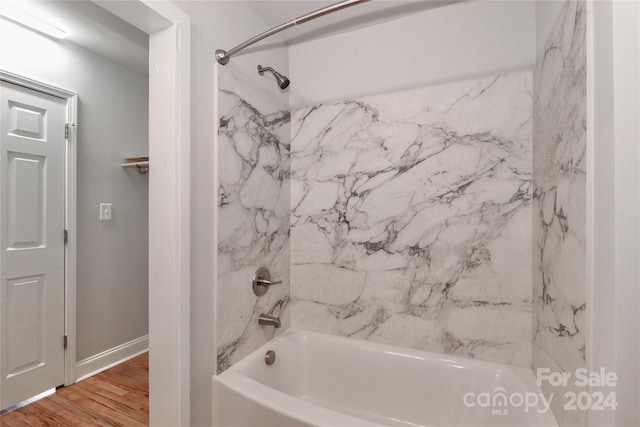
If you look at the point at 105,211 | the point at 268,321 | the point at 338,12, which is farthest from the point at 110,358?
the point at 338,12

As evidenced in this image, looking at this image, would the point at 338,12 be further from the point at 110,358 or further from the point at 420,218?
the point at 110,358

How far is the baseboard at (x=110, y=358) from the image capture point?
87.3 inches

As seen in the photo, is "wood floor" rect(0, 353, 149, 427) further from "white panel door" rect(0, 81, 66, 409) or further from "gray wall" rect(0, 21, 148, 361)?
"gray wall" rect(0, 21, 148, 361)

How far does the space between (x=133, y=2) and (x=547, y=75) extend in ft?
5.20

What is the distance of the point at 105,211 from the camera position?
2.35 metres

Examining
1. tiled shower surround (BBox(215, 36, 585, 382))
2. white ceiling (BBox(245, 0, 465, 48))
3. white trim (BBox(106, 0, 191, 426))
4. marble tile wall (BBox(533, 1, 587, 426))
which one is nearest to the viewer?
marble tile wall (BBox(533, 1, 587, 426))

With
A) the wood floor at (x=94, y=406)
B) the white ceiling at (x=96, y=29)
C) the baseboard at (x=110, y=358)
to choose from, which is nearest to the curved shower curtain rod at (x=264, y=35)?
the white ceiling at (x=96, y=29)

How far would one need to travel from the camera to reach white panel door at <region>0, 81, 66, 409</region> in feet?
6.03

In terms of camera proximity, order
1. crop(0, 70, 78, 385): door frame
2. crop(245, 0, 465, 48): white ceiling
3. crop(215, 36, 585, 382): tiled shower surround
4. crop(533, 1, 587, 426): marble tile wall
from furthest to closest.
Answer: crop(0, 70, 78, 385): door frame < crop(245, 0, 465, 48): white ceiling < crop(215, 36, 585, 382): tiled shower surround < crop(533, 1, 587, 426): marble tile wall

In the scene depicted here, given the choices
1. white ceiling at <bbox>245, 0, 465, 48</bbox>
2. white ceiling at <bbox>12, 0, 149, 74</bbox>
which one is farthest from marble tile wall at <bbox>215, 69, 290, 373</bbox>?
white ceiling at <bbox>12, 0, 149, 74</bbox>

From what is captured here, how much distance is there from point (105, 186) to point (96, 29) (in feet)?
3.60

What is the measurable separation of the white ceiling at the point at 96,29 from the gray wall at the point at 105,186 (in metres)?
0.13

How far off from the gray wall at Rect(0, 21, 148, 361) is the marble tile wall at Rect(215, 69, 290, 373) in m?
1.51

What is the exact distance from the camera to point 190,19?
1.26 meters
